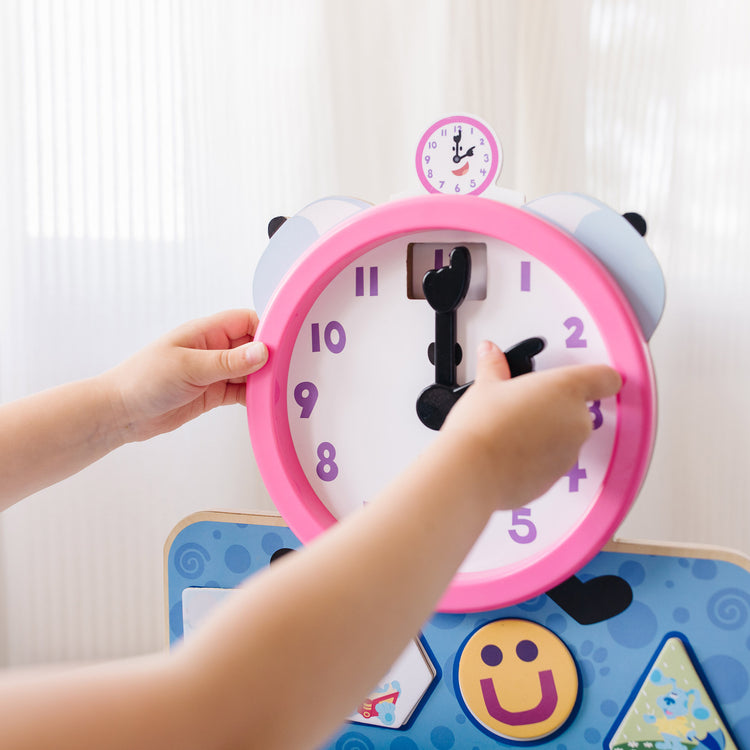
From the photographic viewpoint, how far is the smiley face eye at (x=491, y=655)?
0.59m

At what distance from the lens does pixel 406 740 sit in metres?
0.63

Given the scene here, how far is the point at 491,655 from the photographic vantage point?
0.59 m

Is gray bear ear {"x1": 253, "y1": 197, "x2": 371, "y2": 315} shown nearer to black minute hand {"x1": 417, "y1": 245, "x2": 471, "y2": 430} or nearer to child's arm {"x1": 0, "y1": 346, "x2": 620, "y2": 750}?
black minute hand {"x1": 417, "y1": 245, "x2": 471, "y2": 430}

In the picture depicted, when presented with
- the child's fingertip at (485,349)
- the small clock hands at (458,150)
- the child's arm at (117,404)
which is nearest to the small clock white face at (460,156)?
the small clock hands at (458,150)

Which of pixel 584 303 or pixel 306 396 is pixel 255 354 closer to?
pixel 306 396

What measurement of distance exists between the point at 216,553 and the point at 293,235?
1.00 feet

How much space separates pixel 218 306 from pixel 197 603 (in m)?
0.46

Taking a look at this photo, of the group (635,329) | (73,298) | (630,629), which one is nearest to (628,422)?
(635,329)

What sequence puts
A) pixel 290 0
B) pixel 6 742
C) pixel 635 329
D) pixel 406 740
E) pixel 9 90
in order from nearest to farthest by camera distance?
pixel 6 742 < pixel 635 329 < pixel 406 740 < pixel 290 0 < pixel 9 90

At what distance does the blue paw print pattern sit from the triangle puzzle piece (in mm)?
307

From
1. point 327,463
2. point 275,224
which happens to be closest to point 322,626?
point 327,463

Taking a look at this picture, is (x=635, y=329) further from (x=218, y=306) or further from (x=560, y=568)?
(x=218, y=306)

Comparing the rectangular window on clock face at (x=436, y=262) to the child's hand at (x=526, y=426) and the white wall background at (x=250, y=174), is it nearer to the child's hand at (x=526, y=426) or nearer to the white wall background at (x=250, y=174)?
the child's hand at (x=526, y=426)

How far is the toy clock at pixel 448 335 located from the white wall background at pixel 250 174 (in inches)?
13.4
